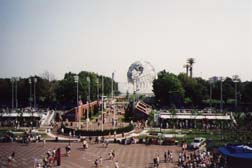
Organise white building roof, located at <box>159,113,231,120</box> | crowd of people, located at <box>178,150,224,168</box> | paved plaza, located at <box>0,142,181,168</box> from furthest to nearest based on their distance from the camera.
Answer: white building roof, located at <box>159,113,231,120</box>
paved plaza, located at <box>0,142,181,168</box>
crowd of people, located at <box>178,150,224,168</box>

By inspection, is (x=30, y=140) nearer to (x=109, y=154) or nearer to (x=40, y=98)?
(x=109, y=154)

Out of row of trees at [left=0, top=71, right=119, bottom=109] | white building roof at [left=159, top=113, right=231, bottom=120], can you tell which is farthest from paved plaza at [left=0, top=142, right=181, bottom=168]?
row of trees at [left=0, top=71, right=119, bottom=109]

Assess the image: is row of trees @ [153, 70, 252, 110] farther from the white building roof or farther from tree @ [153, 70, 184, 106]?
the white building roof

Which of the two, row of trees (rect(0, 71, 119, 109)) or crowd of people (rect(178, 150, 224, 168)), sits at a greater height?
row of trees (rect(0, 71, 119, 109))

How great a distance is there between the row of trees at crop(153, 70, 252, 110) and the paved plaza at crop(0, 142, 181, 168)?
42182 millimetres

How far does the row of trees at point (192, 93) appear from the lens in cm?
9125

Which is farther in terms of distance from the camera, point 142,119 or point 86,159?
point 142,119

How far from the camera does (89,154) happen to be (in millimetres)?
44812

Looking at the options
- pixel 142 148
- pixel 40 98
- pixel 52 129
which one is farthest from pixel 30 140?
pixel 40 98

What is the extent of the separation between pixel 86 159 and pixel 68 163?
260cm

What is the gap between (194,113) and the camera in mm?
73062

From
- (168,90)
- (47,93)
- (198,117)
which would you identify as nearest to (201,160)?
(198,117)

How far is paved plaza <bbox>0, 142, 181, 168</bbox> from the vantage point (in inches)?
1567

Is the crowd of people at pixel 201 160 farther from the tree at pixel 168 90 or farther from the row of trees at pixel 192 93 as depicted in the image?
the tree at pixel 168 90
